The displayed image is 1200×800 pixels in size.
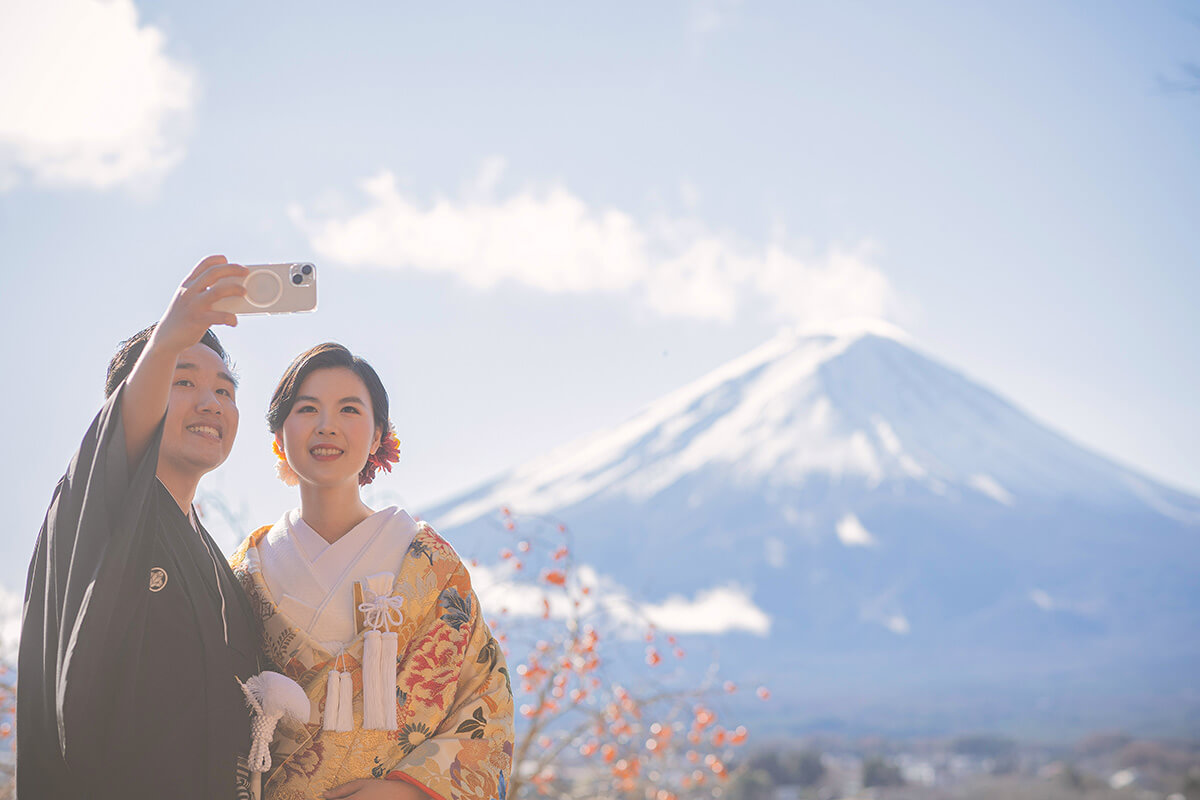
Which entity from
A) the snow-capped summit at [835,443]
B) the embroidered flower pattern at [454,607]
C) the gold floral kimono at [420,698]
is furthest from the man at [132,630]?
the snow-capped summit at [835,443]

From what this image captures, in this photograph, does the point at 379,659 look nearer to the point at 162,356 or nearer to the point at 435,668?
the point at 435,668

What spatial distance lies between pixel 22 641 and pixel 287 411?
62 centimetres

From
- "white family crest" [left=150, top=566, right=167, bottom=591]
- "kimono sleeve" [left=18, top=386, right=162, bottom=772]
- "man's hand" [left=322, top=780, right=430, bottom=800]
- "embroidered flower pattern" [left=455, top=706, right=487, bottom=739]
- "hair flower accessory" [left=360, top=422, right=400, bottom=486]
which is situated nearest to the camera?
"kimono sleeve" [left=18, top=386, right=162, bottom=772]

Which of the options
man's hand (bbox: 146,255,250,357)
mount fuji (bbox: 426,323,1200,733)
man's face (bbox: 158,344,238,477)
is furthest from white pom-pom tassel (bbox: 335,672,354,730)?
mount fuji (bbox: 426,323,1200,733)

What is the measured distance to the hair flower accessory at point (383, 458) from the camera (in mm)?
2197

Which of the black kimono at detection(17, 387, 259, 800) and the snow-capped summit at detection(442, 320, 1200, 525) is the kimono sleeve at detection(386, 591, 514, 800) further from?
the snow-capped summit at detection(442, 320, 1200, 525)

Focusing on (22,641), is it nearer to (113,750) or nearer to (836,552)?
(113,750)

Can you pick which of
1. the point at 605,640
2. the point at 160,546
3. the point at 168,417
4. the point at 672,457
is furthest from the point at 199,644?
the point at 672,457

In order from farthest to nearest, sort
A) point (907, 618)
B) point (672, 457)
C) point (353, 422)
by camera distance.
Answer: point (672, 457)
point (907, 618)
point (353, 422)

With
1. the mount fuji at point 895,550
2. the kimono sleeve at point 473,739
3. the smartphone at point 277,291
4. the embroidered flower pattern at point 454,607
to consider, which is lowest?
the kimono sleeve at point 473,739

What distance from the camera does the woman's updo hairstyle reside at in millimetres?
2072

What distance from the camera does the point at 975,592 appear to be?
4644 cm

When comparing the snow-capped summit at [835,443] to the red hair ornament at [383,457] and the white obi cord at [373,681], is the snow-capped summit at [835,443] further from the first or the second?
the white obi cord at [373,681]

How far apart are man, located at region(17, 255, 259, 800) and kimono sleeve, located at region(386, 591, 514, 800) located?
1.02 ft
